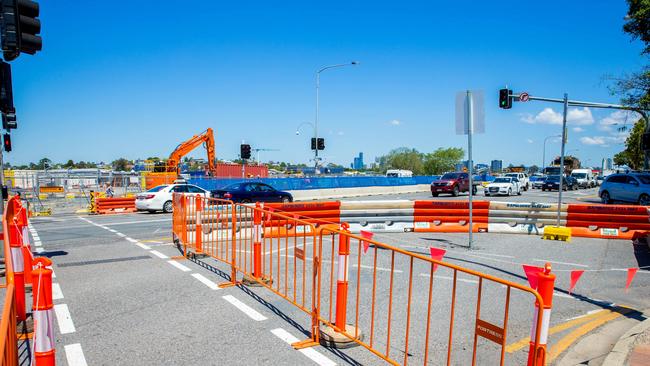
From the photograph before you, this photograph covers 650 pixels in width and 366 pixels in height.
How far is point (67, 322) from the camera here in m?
5.24

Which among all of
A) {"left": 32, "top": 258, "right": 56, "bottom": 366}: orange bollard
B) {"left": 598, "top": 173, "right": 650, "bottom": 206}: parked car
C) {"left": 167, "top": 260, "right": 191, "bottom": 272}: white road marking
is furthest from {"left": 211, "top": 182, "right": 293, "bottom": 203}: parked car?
{"left": 598, "top": 173, "right": 650, "bottom": 206}: parked car

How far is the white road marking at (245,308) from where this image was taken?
5477 mm

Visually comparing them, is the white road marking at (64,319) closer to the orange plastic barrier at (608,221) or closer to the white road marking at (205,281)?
the white road marking at (205,281)

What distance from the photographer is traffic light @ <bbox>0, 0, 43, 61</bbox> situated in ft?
23.8

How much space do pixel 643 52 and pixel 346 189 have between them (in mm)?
22390

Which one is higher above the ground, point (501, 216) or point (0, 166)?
point (0, 166)

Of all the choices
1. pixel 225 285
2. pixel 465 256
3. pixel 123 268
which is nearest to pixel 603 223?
pixel 465 256

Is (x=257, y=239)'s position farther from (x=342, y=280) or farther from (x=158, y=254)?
(x=158, y=254)

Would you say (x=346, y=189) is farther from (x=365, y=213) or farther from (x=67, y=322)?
(x=67, y=322)

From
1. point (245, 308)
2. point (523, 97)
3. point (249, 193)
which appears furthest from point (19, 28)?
point (523, 97)

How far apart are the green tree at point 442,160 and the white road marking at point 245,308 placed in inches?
4394

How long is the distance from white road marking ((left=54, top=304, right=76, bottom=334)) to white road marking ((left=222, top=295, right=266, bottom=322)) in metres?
1.98

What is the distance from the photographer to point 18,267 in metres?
5.33

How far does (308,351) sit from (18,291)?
3.57 meters
